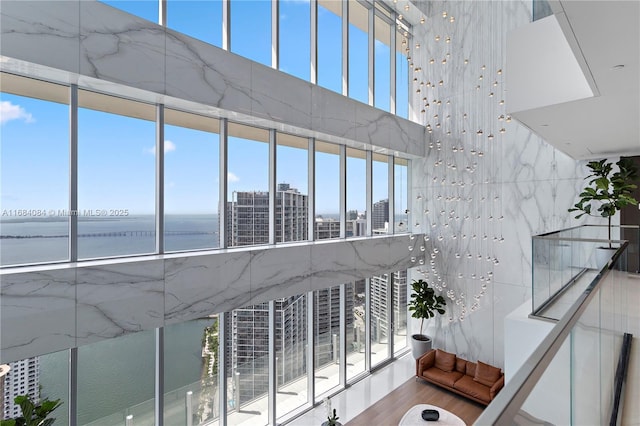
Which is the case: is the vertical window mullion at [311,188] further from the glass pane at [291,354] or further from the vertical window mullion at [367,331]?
the vertical window mullion at [367,331]

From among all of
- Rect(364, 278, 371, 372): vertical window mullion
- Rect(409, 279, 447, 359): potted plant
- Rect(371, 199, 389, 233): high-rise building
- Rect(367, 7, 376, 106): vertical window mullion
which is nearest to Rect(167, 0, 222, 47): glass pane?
Rect(367, 7, 376, 106): vertical window mullion

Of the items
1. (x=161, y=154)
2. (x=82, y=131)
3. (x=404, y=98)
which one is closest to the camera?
(x=82, y=131)

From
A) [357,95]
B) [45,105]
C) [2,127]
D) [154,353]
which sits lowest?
[154,353]

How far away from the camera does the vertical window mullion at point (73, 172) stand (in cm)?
457

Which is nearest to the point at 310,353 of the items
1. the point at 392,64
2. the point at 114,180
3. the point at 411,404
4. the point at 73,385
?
the point at 411,404

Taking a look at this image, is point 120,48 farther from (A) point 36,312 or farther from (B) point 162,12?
(A) point 36,312

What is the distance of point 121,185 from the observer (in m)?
5.04

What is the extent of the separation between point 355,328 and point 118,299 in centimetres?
601

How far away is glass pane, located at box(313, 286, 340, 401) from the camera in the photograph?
796 cm

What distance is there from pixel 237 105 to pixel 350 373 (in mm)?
7042

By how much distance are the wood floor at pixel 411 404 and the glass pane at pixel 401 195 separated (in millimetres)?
4223

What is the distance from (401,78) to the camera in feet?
34.1

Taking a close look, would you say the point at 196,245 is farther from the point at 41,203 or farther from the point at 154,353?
the point at 41,203

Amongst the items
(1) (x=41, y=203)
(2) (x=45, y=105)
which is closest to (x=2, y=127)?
(2) (x=45, y=105)
